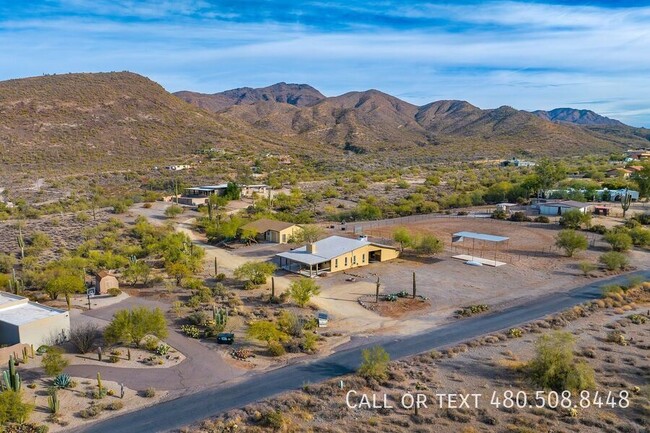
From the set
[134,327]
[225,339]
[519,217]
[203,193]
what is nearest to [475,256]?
[519,217]

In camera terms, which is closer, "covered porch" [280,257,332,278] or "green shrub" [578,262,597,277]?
"green shrub" [578,262,597,277]

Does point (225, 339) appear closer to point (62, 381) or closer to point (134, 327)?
point (134, 327)

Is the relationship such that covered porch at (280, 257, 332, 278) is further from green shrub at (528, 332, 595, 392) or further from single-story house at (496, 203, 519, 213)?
single-story house at (496, 203, 519, 213)

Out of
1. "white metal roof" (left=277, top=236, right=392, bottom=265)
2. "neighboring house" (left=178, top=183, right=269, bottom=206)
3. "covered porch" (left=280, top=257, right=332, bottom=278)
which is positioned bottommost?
"covered porch" (left=280, top=257, right=332, bottom=278)

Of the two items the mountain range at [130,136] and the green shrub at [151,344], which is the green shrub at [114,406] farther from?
the mountain range at [130,136]

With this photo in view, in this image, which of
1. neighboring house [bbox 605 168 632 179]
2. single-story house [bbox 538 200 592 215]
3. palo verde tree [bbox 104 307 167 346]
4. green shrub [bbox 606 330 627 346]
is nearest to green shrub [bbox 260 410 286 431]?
palo verde tree [bbox 104 307 167 346]

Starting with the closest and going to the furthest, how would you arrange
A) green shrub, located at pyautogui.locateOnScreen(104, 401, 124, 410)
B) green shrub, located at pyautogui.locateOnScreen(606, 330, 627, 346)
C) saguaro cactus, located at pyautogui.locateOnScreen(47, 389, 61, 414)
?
1. saguaro cactus, located at pyautogui.locateOnScreen(47, 389, 61, 414)
2. green shrub, located at pyautogui.locateOnScreen(104, 401, 124, 410)
3. green shrub, located at pyautogui.locateOnScreen(606, 330, 627, 346)
